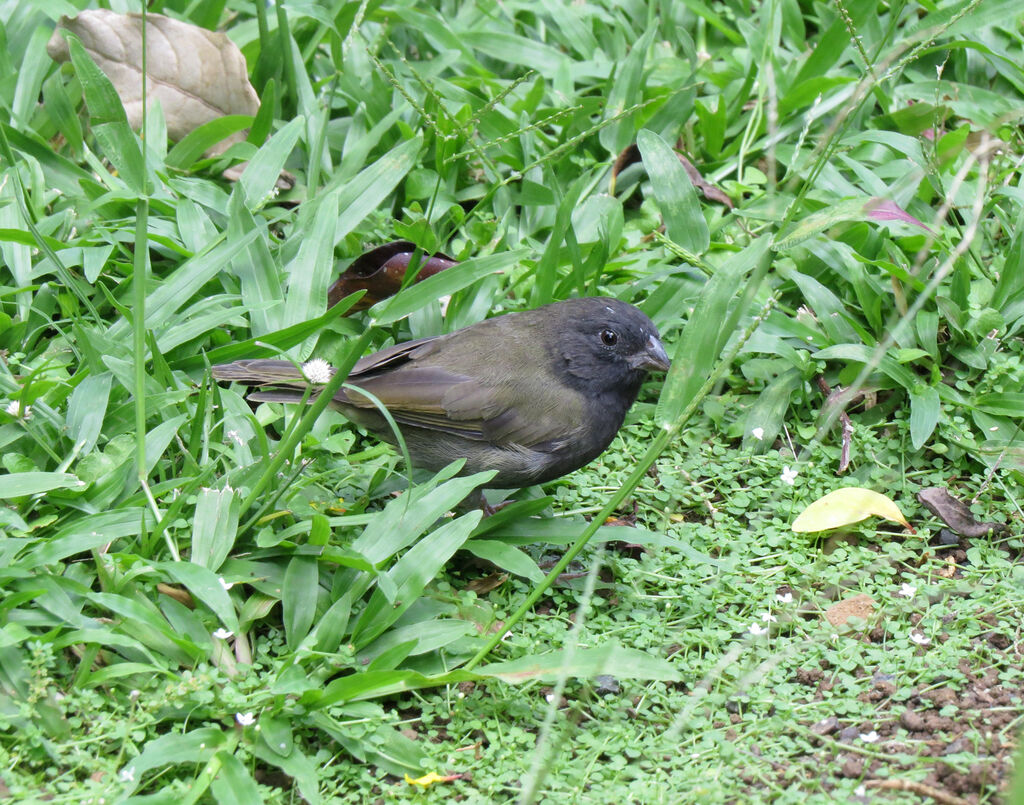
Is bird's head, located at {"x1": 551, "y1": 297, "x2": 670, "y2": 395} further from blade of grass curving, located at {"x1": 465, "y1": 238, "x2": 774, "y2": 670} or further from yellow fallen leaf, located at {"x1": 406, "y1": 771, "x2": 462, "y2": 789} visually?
yellow fallen leaf, located at {"x1": 406, "y1": 771, "x2": 462, "y2": 789}

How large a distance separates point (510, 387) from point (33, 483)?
1.66 metres

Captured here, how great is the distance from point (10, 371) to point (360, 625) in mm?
1724

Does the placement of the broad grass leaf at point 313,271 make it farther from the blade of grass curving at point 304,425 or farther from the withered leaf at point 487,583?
the withered leaf at point 487,583

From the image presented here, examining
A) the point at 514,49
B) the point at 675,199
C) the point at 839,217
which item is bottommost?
the point at 675,199

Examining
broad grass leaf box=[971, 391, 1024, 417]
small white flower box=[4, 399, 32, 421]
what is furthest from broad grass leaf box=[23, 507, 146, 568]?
broad grass leaf box=[971, 391, 1024, 417]

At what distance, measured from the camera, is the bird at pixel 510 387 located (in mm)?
4258

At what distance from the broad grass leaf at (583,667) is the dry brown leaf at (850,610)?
2.19 feet

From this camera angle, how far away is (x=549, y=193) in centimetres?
538

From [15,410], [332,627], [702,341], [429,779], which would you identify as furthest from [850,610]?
[15,410]

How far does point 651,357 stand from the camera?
440 cm

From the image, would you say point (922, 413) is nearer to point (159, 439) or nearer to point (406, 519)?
point (406, 519)

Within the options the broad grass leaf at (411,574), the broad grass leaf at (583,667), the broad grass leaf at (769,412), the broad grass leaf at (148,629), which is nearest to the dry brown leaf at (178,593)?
the broad grass leaf at (148,629)

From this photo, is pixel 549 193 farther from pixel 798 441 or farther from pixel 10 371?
pixel 10 371

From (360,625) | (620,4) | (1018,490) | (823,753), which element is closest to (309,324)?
(360,625)
